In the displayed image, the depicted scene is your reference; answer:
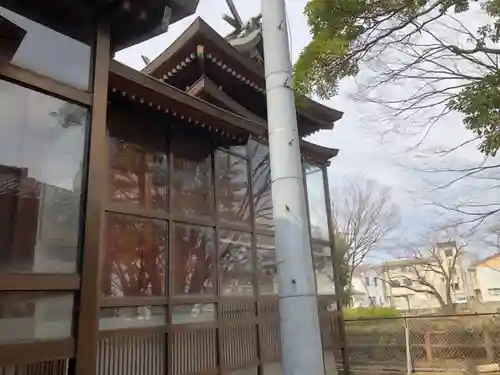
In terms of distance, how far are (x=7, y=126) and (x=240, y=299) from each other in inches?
128

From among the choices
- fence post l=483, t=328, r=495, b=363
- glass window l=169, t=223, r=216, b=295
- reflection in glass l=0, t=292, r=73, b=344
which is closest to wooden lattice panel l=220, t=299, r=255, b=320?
glass window l=169, t=223, r=216, b=295

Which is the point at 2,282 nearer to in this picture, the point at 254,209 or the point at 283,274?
the point at 283,274

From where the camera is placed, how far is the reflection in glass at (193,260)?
177 inches

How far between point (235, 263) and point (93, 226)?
2448 millimetres

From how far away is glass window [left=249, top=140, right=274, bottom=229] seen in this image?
579cm

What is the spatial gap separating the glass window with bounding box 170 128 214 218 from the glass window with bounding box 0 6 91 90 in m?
1.69

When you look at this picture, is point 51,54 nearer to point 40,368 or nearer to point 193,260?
point 40,368

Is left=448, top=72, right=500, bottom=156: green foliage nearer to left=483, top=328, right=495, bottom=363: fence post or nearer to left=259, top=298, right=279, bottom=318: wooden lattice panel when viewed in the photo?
left=259, top=298, right=279, bottom=318: wooden lattice panel

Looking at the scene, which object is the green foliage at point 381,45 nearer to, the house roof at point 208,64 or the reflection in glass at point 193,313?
the house roof at point 208,64

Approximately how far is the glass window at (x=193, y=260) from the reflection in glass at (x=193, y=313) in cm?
16

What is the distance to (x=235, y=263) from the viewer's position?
17.0 feet

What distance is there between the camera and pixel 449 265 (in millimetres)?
18562

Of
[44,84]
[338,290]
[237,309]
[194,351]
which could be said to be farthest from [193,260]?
[338,290]

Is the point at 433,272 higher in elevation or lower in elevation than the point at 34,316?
higher
